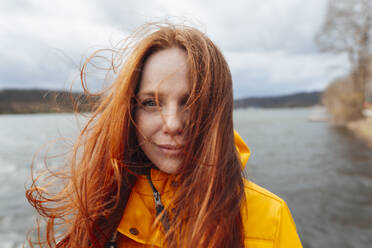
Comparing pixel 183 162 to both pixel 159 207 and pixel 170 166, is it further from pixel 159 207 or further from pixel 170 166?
pixel 159 207

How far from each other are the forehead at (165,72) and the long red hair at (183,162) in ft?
0.13

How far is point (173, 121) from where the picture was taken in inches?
47.5

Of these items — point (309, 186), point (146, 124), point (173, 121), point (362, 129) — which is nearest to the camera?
point (173, 121)

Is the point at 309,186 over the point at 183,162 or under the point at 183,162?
under

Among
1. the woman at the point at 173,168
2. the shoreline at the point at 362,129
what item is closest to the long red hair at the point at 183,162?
the woman at the point at 173,168

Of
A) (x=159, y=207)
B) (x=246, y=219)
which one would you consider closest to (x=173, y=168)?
(x=159, y=207)

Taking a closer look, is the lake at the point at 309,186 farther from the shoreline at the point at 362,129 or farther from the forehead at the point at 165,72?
the forehead at the point at 165,72

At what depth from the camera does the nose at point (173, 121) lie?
1207mm

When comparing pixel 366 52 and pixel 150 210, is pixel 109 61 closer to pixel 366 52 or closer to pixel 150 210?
pixel 150 210

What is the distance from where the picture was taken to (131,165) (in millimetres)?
1473

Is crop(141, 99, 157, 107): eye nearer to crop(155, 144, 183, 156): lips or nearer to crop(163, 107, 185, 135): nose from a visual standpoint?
crop(163, 107, 185, 135): nose

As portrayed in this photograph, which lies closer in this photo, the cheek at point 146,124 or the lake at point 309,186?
the cheek at point 146,124

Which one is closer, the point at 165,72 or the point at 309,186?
the point at 165,72

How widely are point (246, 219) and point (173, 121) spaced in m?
0.69
